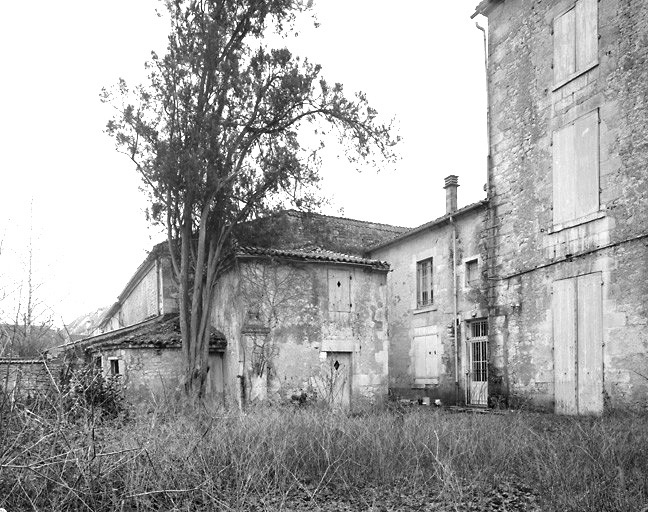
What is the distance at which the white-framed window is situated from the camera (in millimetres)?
15852

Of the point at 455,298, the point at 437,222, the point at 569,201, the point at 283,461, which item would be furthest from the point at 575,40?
the point at 283,461

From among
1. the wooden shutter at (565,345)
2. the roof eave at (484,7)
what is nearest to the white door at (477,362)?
the wooden shutter at (565,345)

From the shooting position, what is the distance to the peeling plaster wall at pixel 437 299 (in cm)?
1588

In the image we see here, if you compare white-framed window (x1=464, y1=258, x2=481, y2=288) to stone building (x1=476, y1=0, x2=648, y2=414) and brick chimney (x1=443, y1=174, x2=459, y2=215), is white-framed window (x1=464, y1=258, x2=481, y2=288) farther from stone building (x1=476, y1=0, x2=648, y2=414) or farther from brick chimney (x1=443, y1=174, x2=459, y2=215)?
brick chimney (x1=443, y1=174, x2=459, y2=215)

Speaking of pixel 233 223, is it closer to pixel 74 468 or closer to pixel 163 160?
pixel 163 160

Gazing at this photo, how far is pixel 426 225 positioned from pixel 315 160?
15.3 feet

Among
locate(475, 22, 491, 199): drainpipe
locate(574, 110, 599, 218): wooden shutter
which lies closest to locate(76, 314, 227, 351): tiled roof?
locate(475, 22, 491, 199): drainpipe

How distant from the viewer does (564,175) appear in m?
12.5

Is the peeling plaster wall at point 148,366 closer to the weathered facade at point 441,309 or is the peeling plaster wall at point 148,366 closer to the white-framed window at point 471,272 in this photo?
the weathered facade at point 441,309

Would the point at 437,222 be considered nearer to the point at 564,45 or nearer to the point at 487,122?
the point at 487,122

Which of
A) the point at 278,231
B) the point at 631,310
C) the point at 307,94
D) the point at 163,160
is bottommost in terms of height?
the point at 631,310

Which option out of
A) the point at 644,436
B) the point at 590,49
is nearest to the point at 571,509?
the point at 644,436

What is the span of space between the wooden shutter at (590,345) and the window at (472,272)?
4009 millimetres

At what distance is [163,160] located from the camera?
13141mm
